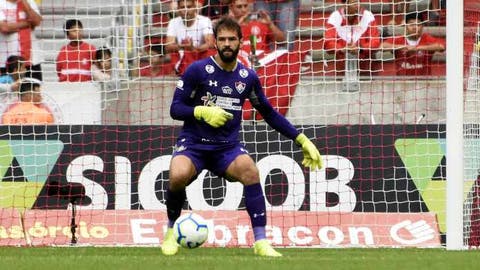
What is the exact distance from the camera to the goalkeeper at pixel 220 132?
10164 millimetres

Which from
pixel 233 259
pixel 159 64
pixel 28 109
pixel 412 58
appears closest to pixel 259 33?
pixel 159 64

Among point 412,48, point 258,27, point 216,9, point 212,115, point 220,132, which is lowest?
point 220,132

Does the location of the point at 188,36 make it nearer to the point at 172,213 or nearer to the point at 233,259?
the point at 172,213

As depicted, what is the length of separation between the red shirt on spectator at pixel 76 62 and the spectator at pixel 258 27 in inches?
83.4

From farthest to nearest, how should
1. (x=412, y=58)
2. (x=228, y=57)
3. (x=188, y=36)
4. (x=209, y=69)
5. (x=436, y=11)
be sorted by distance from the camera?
(x=188, y=36) < (x=412, y=58) < (x=436, y=11) < (x=209, y=69) < (x=228, y=57)

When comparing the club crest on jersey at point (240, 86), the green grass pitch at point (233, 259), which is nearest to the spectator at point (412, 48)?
the green grass pitch at point (233, 259)

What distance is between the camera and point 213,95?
10.3 metres

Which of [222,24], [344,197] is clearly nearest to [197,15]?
[344,197]

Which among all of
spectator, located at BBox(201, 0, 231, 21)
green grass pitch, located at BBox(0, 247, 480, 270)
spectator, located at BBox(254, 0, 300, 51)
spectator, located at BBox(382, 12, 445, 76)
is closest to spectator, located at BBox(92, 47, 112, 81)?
spectator, located at BBox(201, 0, 231, 21)

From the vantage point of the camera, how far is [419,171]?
1337 cm

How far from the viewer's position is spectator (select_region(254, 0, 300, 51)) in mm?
15281

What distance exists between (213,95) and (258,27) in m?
5.47

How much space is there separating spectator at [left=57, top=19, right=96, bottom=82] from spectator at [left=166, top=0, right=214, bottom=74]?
3.79ft

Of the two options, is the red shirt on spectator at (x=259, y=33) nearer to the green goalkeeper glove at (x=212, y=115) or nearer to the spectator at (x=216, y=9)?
the spectator at (x=216, y=9)
